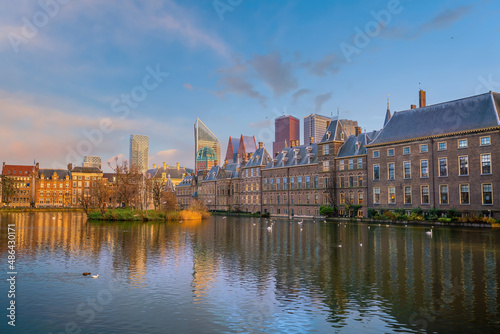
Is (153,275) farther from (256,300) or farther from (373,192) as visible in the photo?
(373,192)

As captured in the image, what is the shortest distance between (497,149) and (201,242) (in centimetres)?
3980

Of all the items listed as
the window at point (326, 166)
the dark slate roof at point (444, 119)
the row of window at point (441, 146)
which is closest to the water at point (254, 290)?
the row of window at point (441, 146)

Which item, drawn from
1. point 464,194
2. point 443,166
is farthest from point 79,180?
point 464,194

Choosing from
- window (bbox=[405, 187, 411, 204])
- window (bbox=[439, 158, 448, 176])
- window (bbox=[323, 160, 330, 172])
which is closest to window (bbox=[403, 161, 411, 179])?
window (bbox=[405, 187, 411, 204])

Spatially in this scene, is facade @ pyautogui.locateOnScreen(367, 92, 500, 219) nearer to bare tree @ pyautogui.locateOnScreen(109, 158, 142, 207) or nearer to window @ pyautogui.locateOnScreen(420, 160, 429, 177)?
window @ pyautogui.locateOnScreen(420, 160, 429, 177)

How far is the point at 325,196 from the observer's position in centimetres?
7425

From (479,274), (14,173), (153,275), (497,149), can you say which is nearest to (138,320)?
(153,275)

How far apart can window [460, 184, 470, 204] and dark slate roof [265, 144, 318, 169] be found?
29998 mm

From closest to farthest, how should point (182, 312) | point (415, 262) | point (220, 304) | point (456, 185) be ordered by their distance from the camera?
point (182, 312) < point (220, 304) < point (415, 262) < point (456, 185)

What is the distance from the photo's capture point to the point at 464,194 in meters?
51.5

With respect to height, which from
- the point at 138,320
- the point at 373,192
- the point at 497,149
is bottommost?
the point at 138,320

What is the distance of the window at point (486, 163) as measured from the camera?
4922cm

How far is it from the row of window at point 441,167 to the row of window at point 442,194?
170 cm

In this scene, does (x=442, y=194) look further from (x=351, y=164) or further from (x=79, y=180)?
(x=79, y=180)
